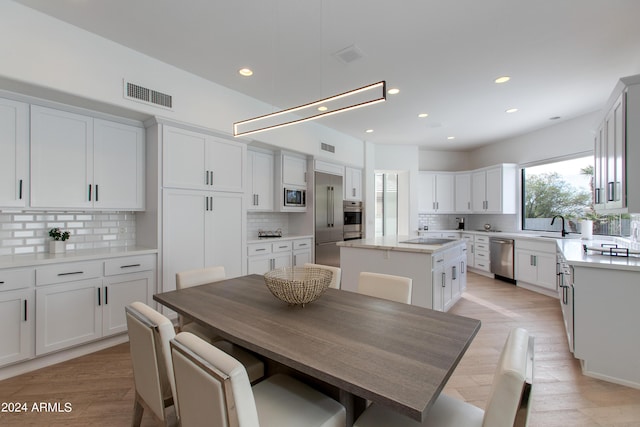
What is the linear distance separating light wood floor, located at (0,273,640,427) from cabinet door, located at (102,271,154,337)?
0.25 meters

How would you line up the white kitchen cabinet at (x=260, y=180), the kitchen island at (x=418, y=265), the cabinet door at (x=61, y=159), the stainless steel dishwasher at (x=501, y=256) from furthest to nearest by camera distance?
1. the stainless steel dishwasher at (x=501, y=256)
2. the white kitchen cabinet at (x=260, y=180)
3. the kitchen island at (x=418, y=265)
4. the cabinet door at (x=61, y=159)

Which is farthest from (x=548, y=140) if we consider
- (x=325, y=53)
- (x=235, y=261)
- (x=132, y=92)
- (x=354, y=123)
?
(x=132, y=92)

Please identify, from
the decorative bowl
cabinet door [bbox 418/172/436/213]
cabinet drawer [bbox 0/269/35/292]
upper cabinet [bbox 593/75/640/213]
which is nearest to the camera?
the decorative bowl

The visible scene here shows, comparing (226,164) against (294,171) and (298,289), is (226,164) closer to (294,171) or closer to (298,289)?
(294,171)

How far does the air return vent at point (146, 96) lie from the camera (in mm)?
2836

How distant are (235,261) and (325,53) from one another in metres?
2.74

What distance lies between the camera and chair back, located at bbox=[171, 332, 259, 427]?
882 mm

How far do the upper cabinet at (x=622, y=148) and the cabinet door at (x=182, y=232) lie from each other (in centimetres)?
399

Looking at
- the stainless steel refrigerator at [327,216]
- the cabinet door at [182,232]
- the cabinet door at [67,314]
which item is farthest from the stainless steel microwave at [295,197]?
the cabinet door at [67,314]

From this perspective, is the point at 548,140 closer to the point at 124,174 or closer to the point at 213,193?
the point at 213,193

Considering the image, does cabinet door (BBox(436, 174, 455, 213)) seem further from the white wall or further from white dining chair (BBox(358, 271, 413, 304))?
white dining chair (BBox(358, 271, 413, 304))

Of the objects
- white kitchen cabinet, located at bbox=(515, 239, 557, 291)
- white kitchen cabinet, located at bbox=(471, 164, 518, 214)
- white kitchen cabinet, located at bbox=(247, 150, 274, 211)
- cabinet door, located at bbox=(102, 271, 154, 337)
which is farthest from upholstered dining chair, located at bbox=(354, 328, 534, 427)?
white kitchen cabinet, located at bbox=(471, 164, 518, 214)

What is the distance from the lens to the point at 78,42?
8.30 ft

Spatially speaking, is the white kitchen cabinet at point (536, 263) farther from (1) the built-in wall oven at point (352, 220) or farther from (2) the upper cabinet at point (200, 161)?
(2) the upper cabinet at point (200, 161)
